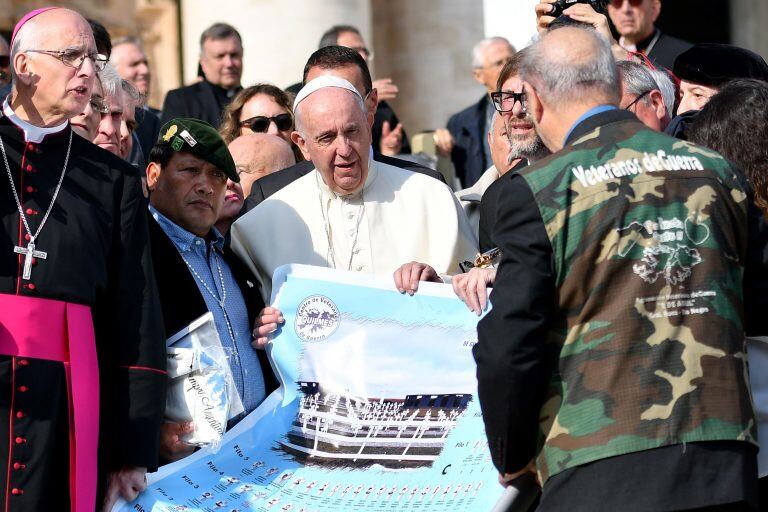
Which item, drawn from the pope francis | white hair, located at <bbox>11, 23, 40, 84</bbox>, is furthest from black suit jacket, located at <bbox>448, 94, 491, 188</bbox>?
white hair, located at <bbox>11, 23, 40, 84</bbox>

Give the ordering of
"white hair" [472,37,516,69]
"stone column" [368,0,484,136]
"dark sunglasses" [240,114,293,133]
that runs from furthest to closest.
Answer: "stone column" [368,0,484,136], "white hair" [472,37,516,69], "dark sunglasses" [240,114,293,133]

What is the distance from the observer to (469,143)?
9.06 metres

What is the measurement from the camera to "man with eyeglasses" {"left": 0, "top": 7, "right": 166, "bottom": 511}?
4148 millimetres

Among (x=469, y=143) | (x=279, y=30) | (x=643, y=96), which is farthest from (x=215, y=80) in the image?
(x=643, y=96)

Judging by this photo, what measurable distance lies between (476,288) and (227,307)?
0.91 meters

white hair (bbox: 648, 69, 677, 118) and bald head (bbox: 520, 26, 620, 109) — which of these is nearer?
bald head (bbox: 520, 26, 620, 109)

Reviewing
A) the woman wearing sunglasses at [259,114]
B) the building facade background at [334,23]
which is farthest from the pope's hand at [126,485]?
the building facade background at [334,23]

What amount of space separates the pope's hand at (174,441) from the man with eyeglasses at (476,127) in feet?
15.5

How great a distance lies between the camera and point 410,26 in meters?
11.4

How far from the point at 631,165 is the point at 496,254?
41.3 inches

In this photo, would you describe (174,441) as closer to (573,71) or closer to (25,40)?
(25,40)

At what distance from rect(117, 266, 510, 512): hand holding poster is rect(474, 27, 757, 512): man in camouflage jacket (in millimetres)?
619

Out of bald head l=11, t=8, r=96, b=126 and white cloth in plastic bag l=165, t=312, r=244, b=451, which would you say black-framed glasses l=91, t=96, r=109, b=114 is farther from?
white cloth in plastic bag l=165, t=312, r=244, b=451

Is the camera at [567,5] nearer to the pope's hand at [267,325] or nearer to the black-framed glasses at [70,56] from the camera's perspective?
the pope's hand at [267,325]
